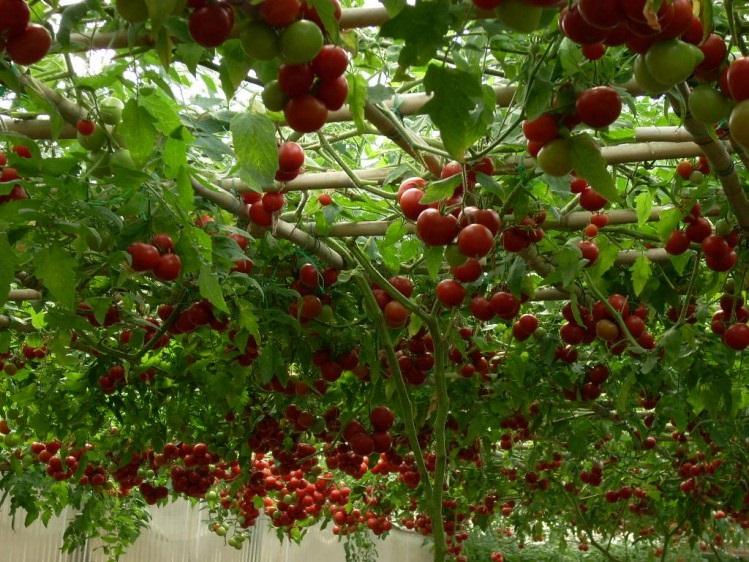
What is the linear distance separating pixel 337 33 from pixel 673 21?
1.10ft

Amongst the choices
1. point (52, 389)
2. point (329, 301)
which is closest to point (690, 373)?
point (329, 301)

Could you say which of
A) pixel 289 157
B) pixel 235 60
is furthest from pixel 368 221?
pixel 235 60

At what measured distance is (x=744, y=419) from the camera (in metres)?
4.16

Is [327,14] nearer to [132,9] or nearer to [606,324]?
[132,9]

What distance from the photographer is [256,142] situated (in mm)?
1127

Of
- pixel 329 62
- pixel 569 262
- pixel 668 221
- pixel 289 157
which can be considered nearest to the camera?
pixel 329 62

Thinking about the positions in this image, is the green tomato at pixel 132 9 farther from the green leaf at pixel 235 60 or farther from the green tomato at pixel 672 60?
the green tomato at pixel 672 60

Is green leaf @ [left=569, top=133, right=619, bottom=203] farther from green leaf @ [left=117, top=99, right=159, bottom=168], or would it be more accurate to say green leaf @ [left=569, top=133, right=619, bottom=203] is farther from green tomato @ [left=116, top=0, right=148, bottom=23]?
green leaf @ [left=117, top=99, right=159, bottom=168]

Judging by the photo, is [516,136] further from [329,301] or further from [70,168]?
[329,301]

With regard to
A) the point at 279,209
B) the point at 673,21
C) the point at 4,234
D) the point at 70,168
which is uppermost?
the point at 279,209

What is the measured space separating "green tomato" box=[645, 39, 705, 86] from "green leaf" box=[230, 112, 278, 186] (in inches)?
19.1

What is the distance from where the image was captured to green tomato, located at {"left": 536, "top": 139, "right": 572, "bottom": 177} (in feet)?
3.63

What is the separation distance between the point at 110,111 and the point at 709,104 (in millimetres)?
1077

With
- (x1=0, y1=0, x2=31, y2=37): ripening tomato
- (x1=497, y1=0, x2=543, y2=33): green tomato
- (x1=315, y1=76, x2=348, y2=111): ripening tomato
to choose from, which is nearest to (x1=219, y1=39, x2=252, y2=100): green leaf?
(x1=315, y1=76, x2=348, y2=111): ripening tomato
